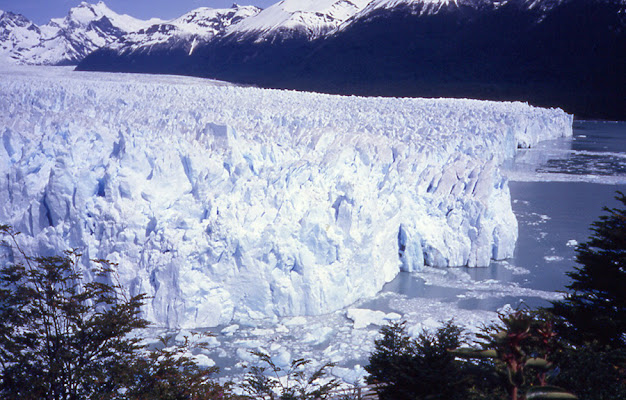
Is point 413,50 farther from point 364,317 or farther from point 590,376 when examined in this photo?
point 590,376

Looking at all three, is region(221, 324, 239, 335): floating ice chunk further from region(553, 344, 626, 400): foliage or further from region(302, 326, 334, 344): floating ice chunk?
region(553, 344, 626, 400): foliage

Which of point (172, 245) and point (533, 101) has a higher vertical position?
point (533, 101)

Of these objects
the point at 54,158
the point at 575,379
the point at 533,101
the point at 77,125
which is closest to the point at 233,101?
the point at 77,125

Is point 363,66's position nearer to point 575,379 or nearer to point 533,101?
point 533,101

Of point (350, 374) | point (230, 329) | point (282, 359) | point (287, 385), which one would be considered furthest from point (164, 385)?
point (230, 329)

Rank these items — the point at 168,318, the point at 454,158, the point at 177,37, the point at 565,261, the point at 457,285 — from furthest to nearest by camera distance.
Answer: the point at 177,37
the point at 454,158
the point at 565,261
the point at 457,285
the point at 168,318

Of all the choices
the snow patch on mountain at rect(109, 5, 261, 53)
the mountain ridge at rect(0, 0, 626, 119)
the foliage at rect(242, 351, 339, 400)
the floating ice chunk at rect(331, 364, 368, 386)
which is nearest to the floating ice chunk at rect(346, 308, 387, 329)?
the floating ice chunk at rect(331, 364, 368, 386)
